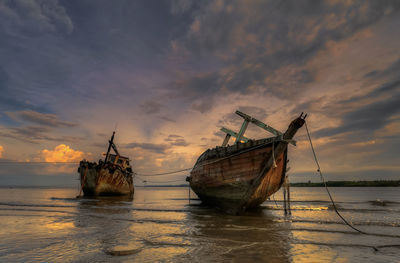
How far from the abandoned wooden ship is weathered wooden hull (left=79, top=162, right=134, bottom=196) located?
20.1 metres

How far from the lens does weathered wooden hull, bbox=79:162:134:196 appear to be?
3116 centimetres

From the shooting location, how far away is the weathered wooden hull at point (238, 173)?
1266 cm

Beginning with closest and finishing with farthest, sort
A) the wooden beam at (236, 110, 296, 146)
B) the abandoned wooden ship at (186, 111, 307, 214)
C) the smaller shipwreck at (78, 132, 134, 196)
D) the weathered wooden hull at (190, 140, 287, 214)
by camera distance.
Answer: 1. the abandoned wooden ship at (186, 111, 307, 214)
2. the weathered wooden hull at (190, 140, 287, 214)
3. the wooden beam at (236, 110, 296, 146)
4. the smaller shipwreck at (78, 132, 134, 196)

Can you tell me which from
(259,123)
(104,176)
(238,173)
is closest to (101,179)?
(104,176)

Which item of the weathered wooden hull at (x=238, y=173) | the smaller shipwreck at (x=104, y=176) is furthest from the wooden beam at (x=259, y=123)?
the smaller shipwreck at (x=104, y=176)

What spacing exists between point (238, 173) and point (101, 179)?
2409 cm

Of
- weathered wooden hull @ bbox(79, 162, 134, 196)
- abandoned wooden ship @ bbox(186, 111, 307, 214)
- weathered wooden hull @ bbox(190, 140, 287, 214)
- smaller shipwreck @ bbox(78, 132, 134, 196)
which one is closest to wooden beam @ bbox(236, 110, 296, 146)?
abandoned wooden ship @ bbox(186, 111, 307, 214)

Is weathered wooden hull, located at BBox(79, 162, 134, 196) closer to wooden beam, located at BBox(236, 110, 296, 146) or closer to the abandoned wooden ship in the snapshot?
the abandoned wooden ship

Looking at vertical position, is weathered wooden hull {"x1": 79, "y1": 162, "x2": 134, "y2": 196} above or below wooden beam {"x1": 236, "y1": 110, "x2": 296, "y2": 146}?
below

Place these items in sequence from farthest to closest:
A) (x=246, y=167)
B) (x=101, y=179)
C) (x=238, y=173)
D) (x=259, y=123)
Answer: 1. (x=101, y=179)
2. (x=259, y=123)
3. (x=238, y=173)
4. (x=246, y=167)

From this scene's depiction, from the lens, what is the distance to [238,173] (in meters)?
13.4

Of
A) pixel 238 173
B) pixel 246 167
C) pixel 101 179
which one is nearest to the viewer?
pixel 246 167

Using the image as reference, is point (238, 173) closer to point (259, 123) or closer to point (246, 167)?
point (246, 167)

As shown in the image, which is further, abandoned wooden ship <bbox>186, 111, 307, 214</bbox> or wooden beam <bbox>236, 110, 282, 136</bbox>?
wooden beam <bbox>236, 110, 282, 136</bbox>
